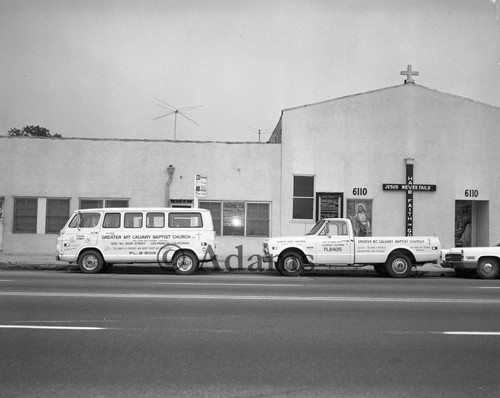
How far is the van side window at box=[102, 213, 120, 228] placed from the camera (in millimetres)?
16125

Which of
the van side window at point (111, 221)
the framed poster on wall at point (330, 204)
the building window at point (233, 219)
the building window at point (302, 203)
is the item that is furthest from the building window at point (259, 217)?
the van side window at point (111, 221)

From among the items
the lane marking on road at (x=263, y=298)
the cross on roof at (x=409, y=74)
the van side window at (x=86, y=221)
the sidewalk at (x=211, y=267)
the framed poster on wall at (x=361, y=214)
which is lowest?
the lane marking on road at (x=263, y=298)

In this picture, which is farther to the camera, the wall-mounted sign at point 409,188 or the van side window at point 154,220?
the wall-mounted sign at point 409,188

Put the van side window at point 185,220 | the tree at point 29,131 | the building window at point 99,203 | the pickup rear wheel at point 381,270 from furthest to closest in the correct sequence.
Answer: the tree at point 29,131 < the building window at point 99,203 < the pickup rear wheel at point 381,270 < the van side window at point 185,220

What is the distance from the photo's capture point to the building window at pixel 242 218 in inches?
855

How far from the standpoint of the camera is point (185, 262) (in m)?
16.1

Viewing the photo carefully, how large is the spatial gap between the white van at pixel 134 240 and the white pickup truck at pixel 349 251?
7.16 feet

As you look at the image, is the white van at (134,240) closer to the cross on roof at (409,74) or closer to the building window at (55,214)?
the building window at (55,214)

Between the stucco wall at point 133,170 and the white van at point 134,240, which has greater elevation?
the stucco wall at point 133,170

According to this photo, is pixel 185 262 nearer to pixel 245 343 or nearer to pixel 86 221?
pixel 86 221

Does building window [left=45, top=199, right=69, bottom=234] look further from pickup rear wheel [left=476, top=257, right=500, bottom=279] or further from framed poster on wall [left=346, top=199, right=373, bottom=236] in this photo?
pickup rear wheel [left=476, top=257, right=500, bottom=279]

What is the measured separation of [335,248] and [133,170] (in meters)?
9.22

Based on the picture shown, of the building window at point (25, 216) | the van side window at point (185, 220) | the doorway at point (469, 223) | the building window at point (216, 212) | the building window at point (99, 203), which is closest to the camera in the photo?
the van side window at point (185, 220)

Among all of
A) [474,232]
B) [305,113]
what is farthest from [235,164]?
[474,232]
